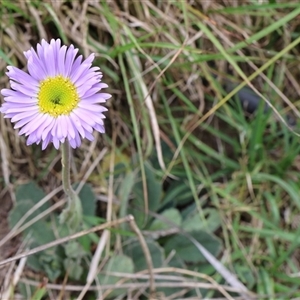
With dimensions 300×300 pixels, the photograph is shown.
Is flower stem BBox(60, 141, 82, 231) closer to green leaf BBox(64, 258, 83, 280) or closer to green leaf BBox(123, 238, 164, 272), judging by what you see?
green leaf BBox(64, 258, 83, 280)

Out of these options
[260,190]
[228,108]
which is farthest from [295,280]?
[228,108]

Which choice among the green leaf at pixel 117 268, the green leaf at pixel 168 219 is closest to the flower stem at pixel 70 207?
the green leaf at pixel 117 268

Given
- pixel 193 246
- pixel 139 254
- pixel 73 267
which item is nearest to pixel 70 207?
pixel 73 267

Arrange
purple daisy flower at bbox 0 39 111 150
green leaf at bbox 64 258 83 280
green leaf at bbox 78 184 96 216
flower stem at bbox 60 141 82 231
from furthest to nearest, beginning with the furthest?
green leaf at bbox 78 184 96 216
green leaf at bbox 64 258 83 280
flower stem at bbox 60 141 82 231
purple daisy flower at bbox 0 39 111 150

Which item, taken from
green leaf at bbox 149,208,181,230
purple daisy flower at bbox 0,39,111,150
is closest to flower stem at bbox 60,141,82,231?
purple daisy flower at bbox 0,39,111,150

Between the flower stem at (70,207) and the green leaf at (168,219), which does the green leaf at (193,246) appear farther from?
the flower stem at (70,207)

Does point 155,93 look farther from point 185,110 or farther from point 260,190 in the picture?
point 260,190
